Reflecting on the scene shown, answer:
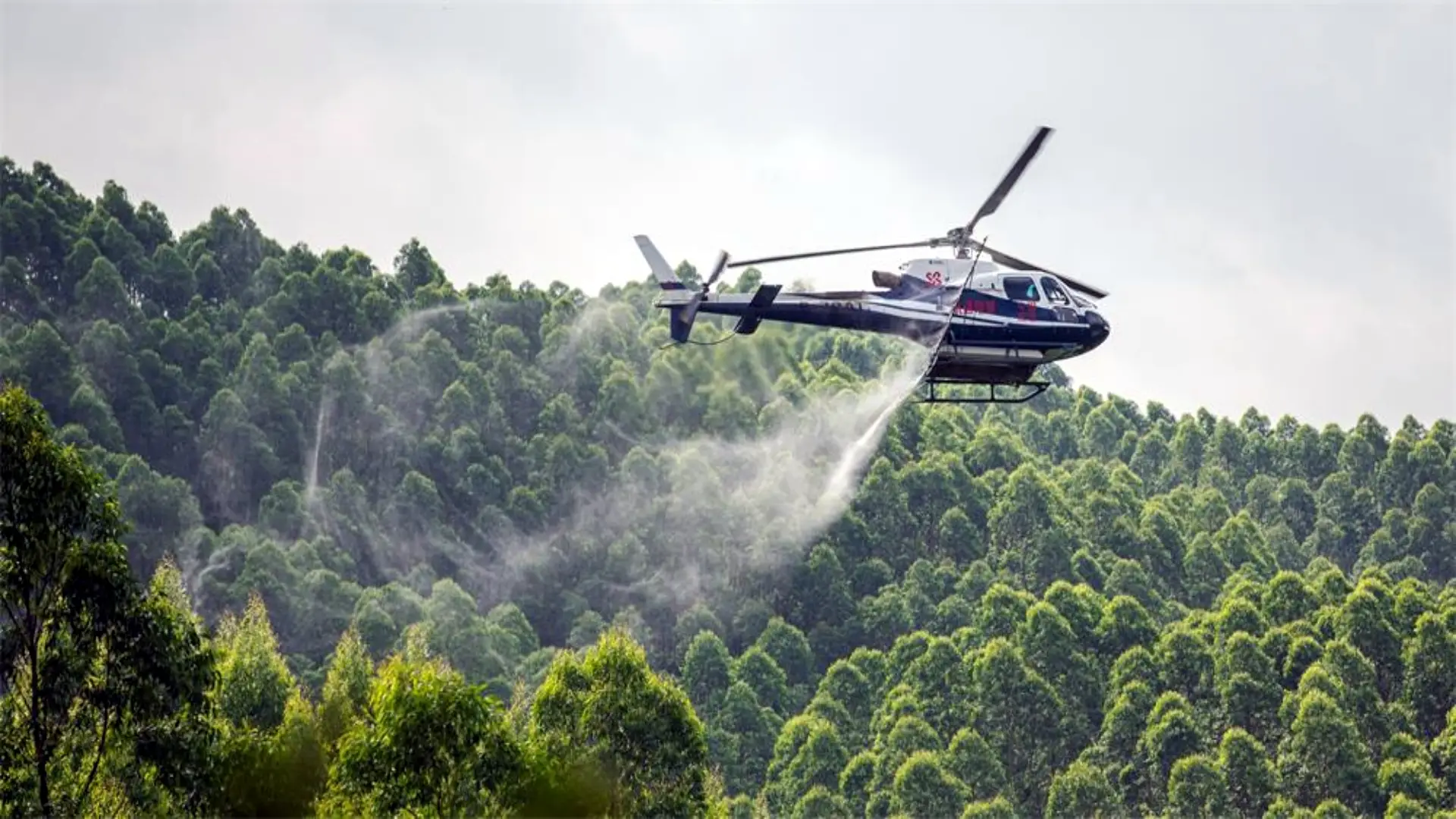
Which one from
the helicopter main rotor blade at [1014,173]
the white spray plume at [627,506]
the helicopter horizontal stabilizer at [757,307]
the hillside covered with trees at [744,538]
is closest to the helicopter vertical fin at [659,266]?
the helicopter horizontal stabilizer at [757,307]

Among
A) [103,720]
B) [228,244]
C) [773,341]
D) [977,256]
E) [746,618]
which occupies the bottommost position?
[103,720]

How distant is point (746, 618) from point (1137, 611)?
26316 millimetres

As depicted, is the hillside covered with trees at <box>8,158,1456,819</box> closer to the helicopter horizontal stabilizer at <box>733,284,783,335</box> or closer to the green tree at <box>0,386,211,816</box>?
the helicopter horizontal stabilizer at <box>733,284,783,335</box>

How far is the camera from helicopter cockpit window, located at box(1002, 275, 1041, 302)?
56438 mm

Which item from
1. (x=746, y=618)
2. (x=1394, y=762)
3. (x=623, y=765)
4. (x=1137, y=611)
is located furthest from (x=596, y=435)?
(x=623, y=765)

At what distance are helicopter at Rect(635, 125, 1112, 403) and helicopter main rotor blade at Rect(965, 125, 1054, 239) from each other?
0.13ft

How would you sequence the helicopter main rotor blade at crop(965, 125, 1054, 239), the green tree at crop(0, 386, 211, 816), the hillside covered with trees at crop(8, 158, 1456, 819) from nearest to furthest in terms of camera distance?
the green tree at crop(0, 386, 211, 816)
the helicopter main rotor blade at crop(965, 125, 1054, 239)
the hillside covered with trees at crop(8, 158, 1456, 819)

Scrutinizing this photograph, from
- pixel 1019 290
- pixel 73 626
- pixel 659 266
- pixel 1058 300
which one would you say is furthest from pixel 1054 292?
pixel 73 626

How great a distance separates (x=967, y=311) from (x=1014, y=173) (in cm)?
340

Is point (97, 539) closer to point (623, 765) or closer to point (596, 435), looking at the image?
point (623, 765)

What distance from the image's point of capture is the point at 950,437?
180 m

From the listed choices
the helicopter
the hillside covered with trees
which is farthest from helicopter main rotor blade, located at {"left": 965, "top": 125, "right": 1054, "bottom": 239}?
the hillside covered with trees

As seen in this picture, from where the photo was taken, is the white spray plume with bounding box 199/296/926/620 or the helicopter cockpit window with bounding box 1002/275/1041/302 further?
the white spray plume with bounding box 199/296/926/620

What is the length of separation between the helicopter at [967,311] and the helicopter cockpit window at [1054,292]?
2 cm
